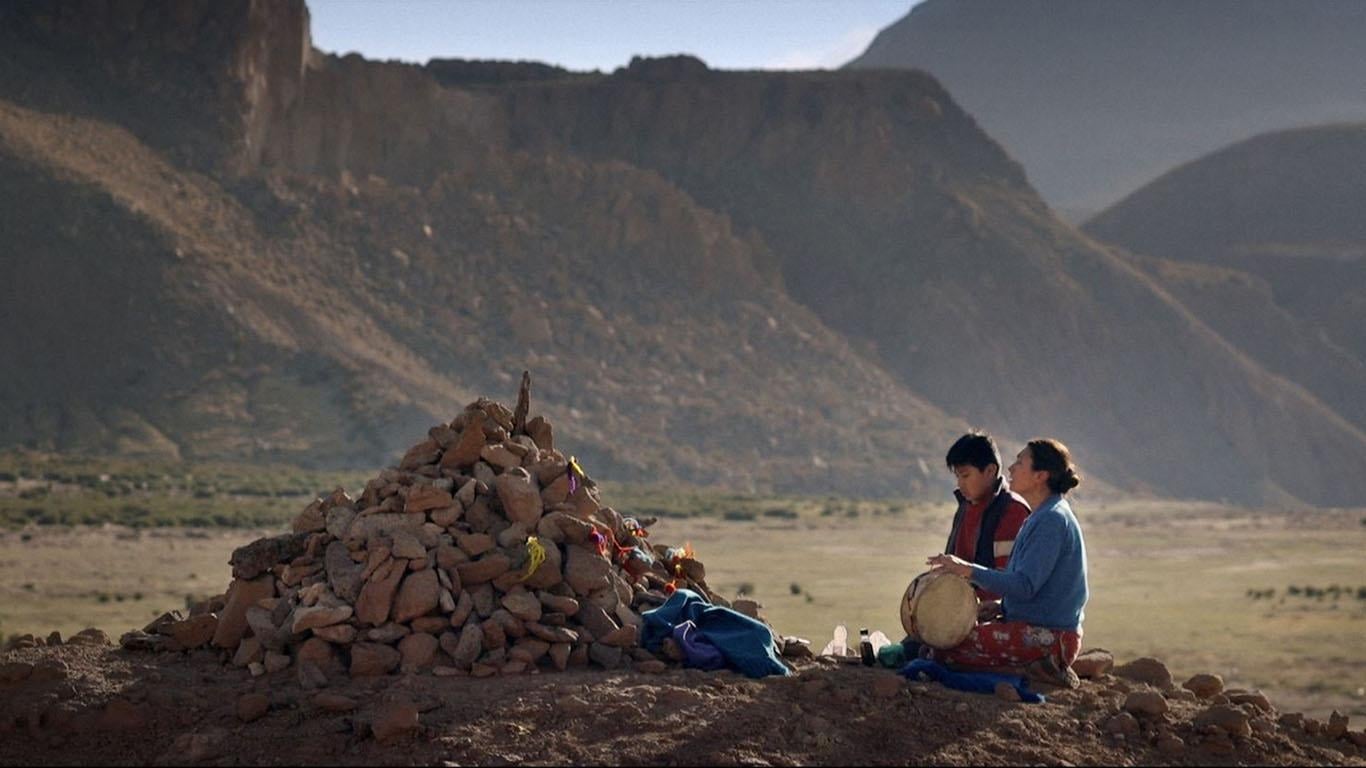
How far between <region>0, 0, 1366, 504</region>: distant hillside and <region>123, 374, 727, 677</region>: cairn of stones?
111 ft

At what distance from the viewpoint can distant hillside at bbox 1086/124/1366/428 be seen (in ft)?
230

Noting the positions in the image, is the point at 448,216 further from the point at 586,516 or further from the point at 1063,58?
the point at 1063,58

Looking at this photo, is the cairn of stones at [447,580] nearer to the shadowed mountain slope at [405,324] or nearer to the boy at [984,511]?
the boy at [984,511]

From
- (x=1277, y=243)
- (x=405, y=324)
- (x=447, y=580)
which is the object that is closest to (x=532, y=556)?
(x=447, y=580)

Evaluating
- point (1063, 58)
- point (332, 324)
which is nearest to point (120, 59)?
point (332, 324)

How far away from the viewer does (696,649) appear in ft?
28.6

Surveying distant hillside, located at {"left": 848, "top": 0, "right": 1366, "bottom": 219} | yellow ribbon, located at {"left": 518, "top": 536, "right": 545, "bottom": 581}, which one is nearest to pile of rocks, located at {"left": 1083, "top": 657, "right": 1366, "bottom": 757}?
yellow ribbon, located at {"left": 518, "top": 536, "right": 545, "bottom": 581}

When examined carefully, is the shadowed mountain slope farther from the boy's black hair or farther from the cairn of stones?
the boy's black hair

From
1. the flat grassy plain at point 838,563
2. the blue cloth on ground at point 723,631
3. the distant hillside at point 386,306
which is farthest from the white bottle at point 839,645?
the distant hillside at point 386,306

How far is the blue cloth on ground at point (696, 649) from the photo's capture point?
8664 millimetres

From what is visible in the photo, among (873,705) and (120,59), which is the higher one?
(120,59)

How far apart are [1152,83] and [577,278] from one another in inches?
3618

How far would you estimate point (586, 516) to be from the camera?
9.34 metres

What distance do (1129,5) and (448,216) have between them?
9980 cm
